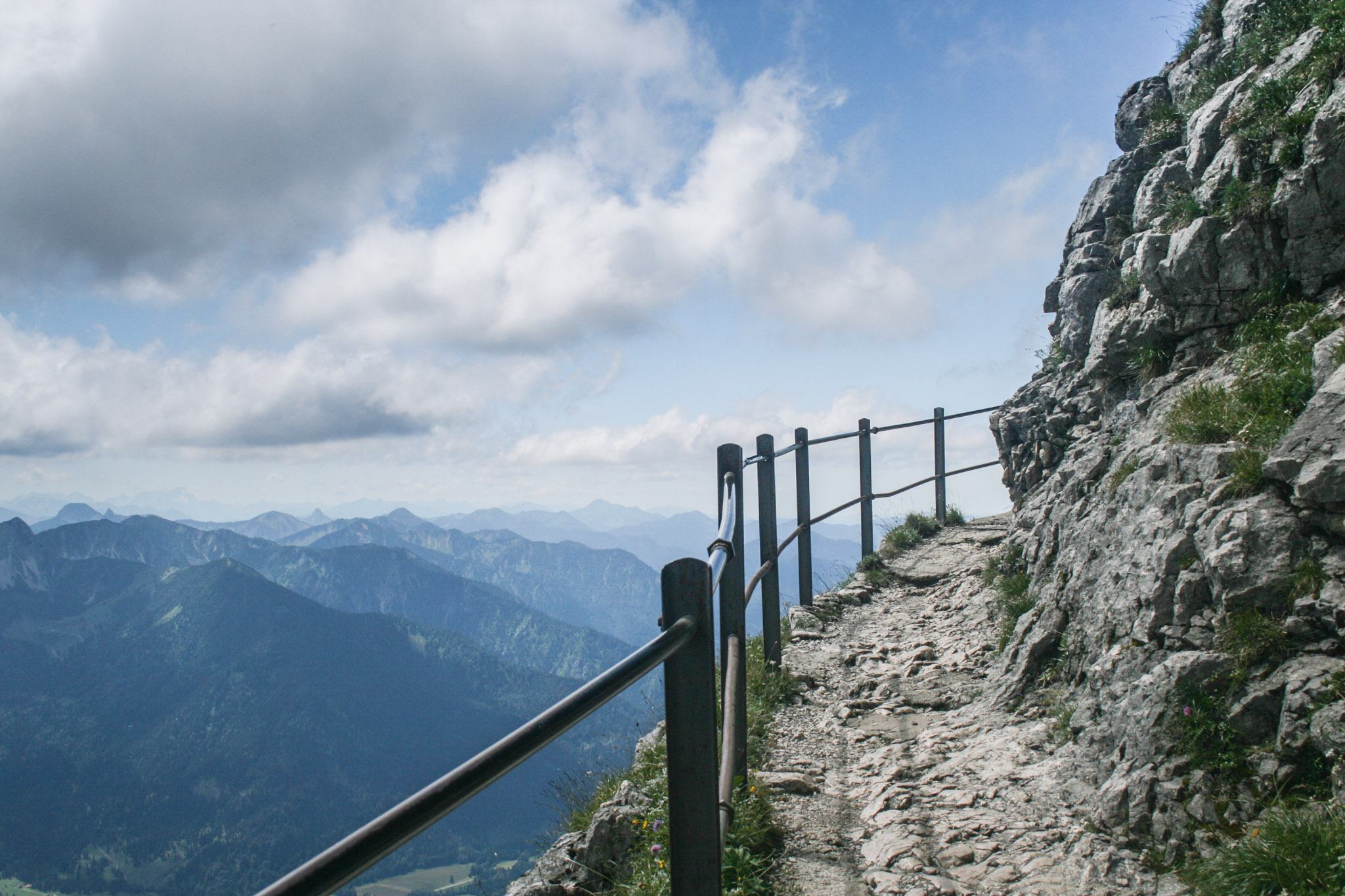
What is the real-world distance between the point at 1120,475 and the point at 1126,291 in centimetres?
233

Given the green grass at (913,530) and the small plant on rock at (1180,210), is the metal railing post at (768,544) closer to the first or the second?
the small plant on rock at (1180,210)

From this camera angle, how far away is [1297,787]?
10.7 feet

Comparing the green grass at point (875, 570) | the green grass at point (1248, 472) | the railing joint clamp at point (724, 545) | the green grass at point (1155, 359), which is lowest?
the green grass at point (875, 570)

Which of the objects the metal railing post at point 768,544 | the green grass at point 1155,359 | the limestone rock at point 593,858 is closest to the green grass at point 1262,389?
the green grass at point 1155,359

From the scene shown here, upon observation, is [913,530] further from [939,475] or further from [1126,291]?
[1126,291]

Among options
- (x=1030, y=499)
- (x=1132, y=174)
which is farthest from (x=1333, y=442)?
(x=1132, y=174)

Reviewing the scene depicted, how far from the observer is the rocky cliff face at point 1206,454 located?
3.59m

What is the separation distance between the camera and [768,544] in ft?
23.2

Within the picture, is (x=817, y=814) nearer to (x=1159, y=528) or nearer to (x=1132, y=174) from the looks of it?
(x=1159, y=528)

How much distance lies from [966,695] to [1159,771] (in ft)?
8.73

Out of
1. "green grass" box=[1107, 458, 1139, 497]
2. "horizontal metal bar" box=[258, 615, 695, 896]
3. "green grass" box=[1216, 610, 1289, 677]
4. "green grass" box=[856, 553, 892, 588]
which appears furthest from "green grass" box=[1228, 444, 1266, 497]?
"green grass" box=[856, 553, 892, 588]

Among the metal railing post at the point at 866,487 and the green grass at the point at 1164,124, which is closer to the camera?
the green grass at the point at 1164,124

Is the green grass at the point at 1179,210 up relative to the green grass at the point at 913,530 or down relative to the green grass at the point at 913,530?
up

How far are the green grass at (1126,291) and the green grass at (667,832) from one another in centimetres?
479
